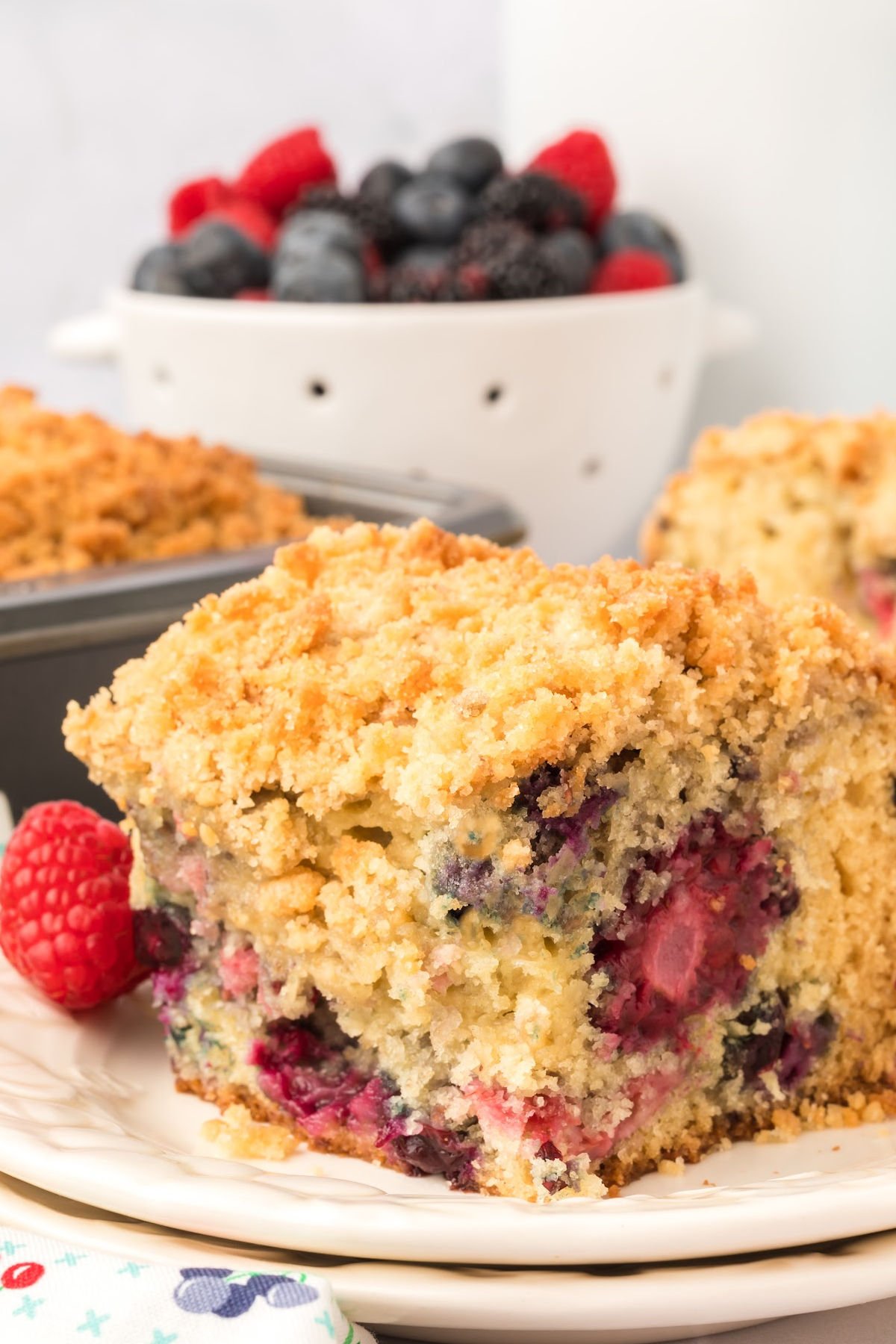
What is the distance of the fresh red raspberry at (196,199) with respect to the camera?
8.13 ft

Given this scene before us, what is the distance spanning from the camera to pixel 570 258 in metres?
2.31

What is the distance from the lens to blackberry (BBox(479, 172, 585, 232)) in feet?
7.46

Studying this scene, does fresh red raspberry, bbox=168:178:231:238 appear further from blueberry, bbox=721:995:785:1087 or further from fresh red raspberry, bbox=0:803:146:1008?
blueberry, bbox=721:995:785:1087

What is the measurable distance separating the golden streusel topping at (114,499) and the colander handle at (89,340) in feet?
1.63

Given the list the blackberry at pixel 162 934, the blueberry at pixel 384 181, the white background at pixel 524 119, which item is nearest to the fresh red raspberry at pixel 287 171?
the blueberry at pixel 384 181

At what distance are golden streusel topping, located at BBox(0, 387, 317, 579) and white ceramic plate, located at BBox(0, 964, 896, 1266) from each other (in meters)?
0.88

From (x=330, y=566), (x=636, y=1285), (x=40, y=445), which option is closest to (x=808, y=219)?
(x=40, y=445)

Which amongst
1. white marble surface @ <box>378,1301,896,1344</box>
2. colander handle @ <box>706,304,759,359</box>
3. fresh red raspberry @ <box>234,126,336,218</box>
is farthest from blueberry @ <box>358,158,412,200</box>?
white marble surface @ <box>378,1301,896,1344</box>

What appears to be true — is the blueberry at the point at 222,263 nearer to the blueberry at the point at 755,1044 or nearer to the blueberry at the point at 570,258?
the blueberry at the point at 570,258

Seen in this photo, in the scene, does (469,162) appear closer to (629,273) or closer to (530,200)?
(530,200)

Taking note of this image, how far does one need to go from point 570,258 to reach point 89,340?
0.83 metres

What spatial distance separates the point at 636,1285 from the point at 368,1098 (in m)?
0.29

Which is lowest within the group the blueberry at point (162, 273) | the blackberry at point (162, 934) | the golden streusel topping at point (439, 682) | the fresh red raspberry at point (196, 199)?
the blackberry at point (162, 934)

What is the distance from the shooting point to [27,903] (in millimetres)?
1112
